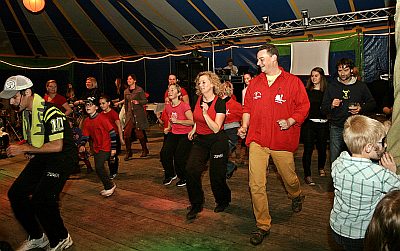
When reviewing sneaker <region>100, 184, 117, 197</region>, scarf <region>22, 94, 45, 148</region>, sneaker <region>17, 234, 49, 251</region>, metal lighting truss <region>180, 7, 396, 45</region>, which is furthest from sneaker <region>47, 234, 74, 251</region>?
metal lighting truss <region>180, 7, 396, 45</region>

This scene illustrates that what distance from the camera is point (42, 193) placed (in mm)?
2961

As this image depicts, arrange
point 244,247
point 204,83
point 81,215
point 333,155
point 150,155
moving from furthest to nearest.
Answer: point 150,155 → point 333,155 → point 81,215 → point 204,83 → point 244,247

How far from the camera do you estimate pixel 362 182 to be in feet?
6.40

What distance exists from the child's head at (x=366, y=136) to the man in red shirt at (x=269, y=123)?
121cm

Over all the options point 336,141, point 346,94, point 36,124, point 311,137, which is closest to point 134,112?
point 311,137

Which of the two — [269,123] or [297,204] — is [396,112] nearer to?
[269,123]

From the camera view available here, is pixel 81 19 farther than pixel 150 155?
Yes

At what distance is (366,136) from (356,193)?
321 millimetres

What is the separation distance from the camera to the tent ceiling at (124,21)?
8898mm

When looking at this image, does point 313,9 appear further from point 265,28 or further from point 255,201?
point 255,201

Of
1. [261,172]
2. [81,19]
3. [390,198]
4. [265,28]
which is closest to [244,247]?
[261,172]

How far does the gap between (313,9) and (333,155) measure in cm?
510

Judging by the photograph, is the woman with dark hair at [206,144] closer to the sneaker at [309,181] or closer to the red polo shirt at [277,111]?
the red polo shirt at [277,111]

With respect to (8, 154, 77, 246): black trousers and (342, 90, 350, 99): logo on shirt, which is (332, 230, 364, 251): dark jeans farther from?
(342, 90, 350, 99): logo on shirt
